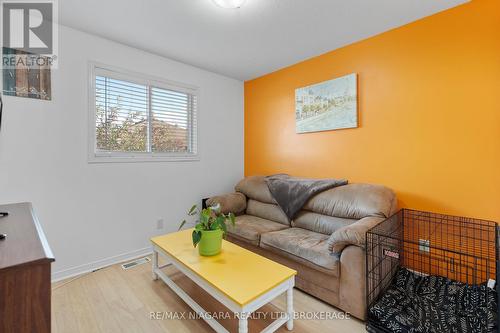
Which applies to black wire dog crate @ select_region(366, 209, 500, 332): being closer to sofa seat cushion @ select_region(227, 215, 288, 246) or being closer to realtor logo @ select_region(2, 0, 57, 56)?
sofa seat cushion @ select_region(227, 215, 288, 246)

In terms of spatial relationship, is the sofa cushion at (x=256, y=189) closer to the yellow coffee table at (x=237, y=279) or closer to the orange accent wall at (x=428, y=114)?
the orange accent wall at (x=428, y=114)

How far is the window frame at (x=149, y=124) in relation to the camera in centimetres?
245

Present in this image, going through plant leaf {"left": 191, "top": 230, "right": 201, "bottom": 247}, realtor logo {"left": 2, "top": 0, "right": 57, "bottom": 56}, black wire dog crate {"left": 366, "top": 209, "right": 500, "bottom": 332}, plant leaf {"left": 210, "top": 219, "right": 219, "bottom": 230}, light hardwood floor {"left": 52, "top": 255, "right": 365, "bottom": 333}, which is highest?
realtor logo {"left": 2, "top": 0, "right": 57, "bottom": 56}

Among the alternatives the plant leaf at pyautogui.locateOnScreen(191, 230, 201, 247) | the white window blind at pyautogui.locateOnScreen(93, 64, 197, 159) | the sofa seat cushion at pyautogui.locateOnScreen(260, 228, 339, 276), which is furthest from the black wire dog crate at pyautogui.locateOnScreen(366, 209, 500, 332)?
the white window blind at pyautogui.locateOnScreen(93, 64, 197, 159)

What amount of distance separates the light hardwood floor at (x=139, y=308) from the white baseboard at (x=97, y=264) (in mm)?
87

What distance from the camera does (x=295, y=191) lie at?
2682 millimetres

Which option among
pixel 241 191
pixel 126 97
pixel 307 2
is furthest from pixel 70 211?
pixel 307 2

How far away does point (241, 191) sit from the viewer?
3.38 meters

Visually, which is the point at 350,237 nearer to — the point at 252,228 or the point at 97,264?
the point at 252,228

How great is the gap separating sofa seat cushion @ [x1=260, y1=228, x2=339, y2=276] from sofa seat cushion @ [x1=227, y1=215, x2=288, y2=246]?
10cm

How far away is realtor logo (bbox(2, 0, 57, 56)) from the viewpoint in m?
1.99

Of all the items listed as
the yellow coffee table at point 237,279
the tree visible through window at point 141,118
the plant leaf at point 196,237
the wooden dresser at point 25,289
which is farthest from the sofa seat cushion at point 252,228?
the wooden dresser at point 25,289

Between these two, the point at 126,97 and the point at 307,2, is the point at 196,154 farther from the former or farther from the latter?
the point at 307,2

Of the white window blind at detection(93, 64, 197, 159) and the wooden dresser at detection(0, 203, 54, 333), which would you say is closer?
the wooden dresser at detection(0, 203, 54, 333)
